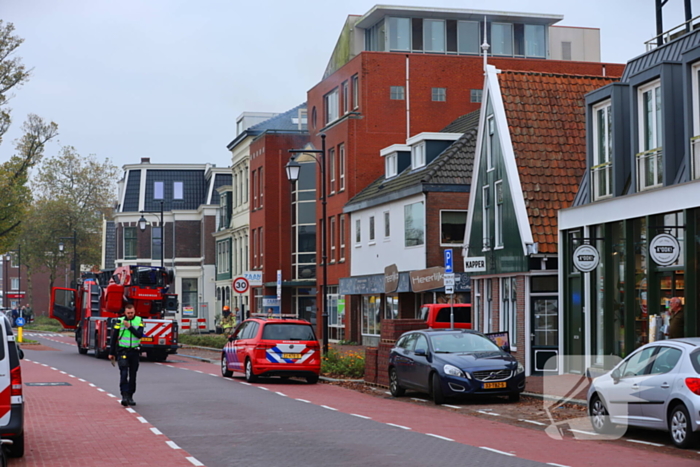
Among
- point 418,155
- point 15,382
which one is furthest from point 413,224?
point 15,382

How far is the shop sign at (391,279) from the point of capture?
3991 centimetres

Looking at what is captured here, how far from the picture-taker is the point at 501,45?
52531mm

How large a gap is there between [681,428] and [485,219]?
1784cm

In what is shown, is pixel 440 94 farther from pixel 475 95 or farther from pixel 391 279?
pixel 391 279

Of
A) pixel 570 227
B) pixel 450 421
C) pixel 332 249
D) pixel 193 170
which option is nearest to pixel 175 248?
pixel 193 170

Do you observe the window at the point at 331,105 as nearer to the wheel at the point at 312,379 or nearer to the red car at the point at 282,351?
the wheel at the point at 312,379

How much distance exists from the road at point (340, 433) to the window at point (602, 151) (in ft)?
23.1

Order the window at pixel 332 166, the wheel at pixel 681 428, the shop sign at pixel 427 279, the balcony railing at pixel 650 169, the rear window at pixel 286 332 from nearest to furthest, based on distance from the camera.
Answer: the wheel at pixel 681 428 < the balcony railing at pixel 650 169 < the rear window at pixel 286 332 < the shop sign at pixel 427 279 < the window at pixel 332 166

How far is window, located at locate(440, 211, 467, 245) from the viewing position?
3766 cm

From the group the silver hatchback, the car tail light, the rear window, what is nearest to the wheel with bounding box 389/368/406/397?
the rear window

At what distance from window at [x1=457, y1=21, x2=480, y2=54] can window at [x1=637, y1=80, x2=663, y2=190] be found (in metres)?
29.5

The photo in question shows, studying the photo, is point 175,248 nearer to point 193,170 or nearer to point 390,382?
point 193,170

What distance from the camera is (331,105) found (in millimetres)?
50625

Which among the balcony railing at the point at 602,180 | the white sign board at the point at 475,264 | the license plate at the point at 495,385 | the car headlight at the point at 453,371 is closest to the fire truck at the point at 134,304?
the white sign board at the point at 475,264
